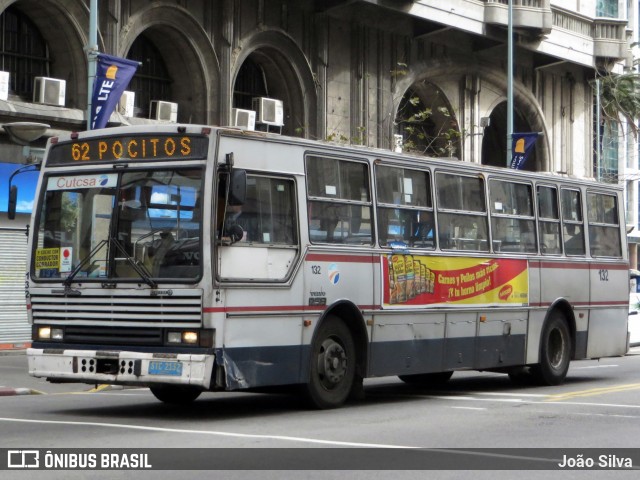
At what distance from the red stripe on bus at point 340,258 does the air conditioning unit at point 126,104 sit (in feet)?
45.0

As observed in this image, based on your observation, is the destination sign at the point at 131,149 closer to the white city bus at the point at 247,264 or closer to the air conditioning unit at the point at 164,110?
the white city bus at the point at 247,264

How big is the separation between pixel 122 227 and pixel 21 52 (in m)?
14.6

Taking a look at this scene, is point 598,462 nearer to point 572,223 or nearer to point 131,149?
point 131,149

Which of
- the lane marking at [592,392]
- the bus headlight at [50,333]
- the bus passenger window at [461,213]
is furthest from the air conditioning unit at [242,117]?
the bus headlight at [50,333]

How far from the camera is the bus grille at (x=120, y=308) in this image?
42.2 feet

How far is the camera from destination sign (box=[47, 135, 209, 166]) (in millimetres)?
13203

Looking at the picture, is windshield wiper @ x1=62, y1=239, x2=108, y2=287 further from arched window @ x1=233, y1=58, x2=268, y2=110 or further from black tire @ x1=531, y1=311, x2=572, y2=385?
arched window @ x1=233, y1=58, x2=268, y2=110

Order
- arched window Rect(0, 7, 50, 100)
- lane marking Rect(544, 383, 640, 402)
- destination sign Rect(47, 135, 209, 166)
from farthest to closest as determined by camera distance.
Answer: arched window Rect(0, 7, 50, 100) < lane marking Rect(544, 383, 640, 402) < destination sign Rect(47, 135, 209, 166)

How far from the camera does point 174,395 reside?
15.1m

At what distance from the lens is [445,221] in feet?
54.2

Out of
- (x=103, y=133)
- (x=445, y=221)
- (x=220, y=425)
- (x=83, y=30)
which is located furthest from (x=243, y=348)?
(x=83, y=30)

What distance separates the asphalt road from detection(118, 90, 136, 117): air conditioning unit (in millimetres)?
10454

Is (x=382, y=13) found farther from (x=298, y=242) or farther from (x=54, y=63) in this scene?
(x=298, y=242)

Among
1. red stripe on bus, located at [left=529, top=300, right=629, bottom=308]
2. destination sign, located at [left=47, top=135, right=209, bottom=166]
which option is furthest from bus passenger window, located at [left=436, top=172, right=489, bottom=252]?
destination sign, located at [left=47, top=135, right=209, bottom=166]
